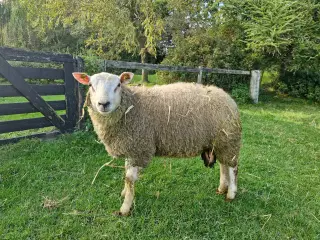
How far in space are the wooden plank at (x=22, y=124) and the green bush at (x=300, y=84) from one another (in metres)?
10.8

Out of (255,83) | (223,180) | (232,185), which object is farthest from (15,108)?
(255,83)

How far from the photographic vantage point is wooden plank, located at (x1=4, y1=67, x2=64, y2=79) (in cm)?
411

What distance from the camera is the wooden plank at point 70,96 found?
185 inches

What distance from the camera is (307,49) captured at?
10.1 metres

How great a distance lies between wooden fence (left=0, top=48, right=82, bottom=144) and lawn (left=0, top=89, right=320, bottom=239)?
0.32 m

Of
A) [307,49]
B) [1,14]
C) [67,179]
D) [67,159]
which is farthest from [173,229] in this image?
[1,14]

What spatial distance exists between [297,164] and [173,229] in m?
2.91

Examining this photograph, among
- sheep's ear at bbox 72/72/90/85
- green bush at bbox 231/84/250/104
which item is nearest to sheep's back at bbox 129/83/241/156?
sheep's ear at bbox 72/72/90/85

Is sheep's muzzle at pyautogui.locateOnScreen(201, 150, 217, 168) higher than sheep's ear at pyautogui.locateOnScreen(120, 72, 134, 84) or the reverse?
the reverse

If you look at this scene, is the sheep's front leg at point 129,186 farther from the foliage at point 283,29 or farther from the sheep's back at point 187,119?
the foliage at point 283,29

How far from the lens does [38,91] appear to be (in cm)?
436

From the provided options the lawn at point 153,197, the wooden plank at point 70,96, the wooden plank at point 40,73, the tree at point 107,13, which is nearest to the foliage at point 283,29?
the tree at point 107,13

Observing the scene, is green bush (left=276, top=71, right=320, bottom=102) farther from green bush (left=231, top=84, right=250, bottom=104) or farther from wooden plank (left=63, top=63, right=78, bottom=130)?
wooden plank (left=63, top=63, right=78, bottom=130)

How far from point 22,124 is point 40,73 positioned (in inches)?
36.2
